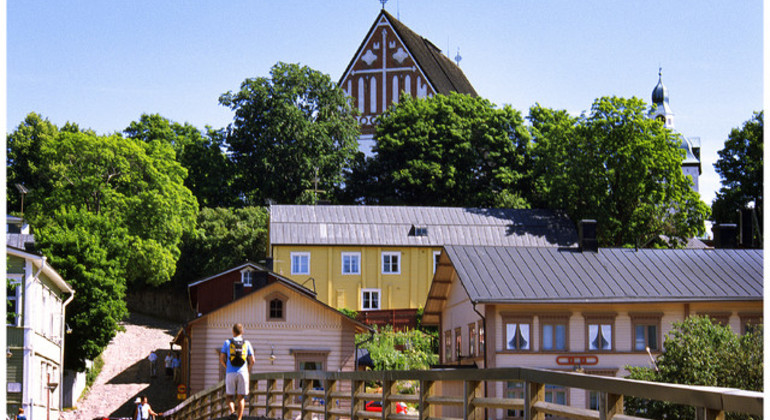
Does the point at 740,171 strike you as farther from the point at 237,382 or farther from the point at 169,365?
the point at 237,382

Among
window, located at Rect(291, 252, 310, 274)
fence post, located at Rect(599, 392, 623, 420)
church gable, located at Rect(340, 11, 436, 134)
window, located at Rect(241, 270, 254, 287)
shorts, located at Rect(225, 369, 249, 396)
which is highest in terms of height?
church gable, located at Rect(340, 11, 436, 134)

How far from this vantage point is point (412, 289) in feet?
215

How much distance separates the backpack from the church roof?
3040 inches

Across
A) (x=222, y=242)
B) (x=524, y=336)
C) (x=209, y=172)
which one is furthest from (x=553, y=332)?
(x=209, y=172)

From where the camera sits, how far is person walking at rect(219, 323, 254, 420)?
56.1ft

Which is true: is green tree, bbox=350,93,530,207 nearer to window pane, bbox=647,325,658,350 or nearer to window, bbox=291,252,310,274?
window, bbox=291,252,310,274

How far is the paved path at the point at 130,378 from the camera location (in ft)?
156

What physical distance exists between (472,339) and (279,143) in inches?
1456

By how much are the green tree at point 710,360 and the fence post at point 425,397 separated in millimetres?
21410

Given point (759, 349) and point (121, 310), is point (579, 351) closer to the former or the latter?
point (759, 349)

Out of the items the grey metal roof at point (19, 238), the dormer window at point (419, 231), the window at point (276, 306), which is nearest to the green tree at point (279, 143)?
the dormer window at point (419, 231)

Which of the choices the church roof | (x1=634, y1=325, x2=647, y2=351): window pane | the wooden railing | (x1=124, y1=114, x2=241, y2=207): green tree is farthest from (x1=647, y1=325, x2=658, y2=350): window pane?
the church roof

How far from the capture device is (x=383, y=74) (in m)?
94.4

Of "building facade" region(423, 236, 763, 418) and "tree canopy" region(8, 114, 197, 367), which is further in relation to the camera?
"tree canopy" region(8, 114, 197, 367)
